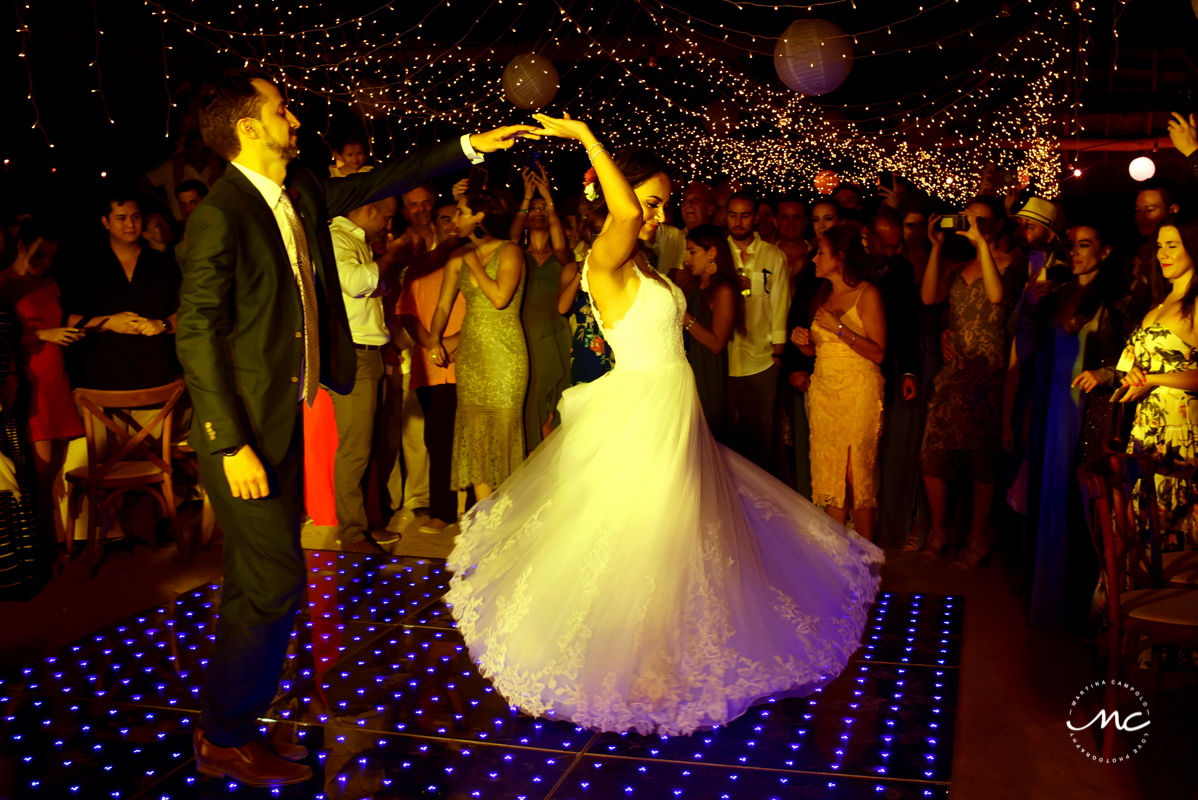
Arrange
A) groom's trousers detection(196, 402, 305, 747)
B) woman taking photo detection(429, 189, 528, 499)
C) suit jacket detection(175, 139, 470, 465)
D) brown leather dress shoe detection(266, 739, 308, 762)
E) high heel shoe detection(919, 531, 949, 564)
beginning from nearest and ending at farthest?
suit jacket detection(175, 139, 470, 465) < groom's trousers detection(196, 402, 305, 747) < brown leather dress shoe detection(266, 739, 308, 762) < high heel shoe detection(919, 531, 949, 564) < woman taking photo detection(429, 189, 528, 499)

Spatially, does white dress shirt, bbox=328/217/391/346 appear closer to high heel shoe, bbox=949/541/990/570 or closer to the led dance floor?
the led dance floor

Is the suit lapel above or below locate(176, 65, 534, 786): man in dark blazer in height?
above

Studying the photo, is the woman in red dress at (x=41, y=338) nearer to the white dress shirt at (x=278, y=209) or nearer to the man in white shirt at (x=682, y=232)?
the white dress shirt at (x=278, y=209)

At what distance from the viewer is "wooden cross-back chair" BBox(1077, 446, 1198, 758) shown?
274 cm

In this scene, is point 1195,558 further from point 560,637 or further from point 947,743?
point 560,637

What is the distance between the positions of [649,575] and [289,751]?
1.13 metres

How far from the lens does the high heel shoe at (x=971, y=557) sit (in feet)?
15.7

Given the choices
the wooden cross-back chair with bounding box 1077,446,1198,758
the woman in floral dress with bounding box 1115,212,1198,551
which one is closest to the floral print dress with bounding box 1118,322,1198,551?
the woman in floral dress with bounding box 1115,212,1198,551

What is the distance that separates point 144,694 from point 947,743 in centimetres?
252

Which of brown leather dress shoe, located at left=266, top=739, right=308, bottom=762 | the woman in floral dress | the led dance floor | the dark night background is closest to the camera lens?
the led dance floor

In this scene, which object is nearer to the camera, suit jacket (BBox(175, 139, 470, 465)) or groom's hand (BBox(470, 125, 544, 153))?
suit jacket (BBox(175, 139, 470, 465))

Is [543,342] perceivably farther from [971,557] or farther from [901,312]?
[971,557]

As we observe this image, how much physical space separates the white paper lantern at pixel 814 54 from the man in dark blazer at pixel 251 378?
4.04 meters

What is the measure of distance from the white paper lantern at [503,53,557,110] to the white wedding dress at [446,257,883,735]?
3.57 meters
